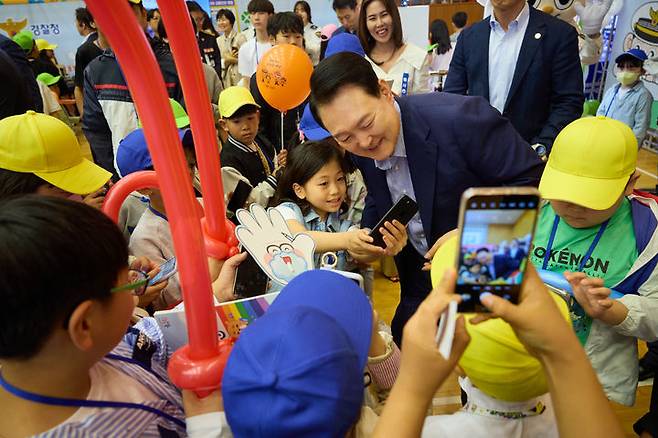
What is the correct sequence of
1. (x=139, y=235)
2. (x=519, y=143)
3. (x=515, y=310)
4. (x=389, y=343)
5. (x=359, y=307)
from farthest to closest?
(x=139, y=235)
(x=519, y=143)
(x=389, y=343)
(x=359, y=307)
(x=515, y=310)

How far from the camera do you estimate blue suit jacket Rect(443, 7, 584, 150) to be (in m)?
1.93

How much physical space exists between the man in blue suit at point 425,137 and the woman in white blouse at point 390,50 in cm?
124

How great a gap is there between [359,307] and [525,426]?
37 cm

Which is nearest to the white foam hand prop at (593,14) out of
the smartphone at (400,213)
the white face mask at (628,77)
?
the white face mask at (628,77)

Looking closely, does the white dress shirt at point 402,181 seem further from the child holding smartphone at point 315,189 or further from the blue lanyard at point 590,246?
the blue lanyard at point 590,246

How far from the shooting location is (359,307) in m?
0.75

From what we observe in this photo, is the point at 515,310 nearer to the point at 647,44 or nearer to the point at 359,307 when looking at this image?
the point at 359,307

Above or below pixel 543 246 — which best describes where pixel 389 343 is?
below

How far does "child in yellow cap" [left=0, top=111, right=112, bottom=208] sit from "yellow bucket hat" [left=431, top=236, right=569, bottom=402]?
110 centimetres

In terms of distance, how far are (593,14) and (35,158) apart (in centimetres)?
464

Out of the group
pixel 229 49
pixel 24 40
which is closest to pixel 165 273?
pixel 229 49

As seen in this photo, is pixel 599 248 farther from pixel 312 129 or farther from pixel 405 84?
pixel 405 84

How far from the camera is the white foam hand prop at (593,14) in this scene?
13.5 feet

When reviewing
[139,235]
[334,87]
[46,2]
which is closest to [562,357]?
[334,87]
